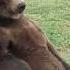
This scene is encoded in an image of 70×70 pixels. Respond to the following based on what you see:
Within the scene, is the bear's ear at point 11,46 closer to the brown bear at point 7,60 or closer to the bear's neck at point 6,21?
the brown bear at point 7,60

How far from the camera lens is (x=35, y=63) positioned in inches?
126

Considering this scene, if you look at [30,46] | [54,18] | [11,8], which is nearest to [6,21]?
[11,8]

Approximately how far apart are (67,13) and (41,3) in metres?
1.59

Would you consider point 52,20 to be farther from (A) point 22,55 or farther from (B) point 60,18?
(A) point 22,55

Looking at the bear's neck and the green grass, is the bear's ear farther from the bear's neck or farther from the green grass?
the green grass

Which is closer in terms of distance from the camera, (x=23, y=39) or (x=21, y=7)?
(x=21, y=7)

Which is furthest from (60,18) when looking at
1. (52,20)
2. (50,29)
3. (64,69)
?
(64,69)

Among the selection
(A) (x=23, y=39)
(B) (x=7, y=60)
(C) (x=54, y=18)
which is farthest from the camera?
(C) (x=54, y=18)

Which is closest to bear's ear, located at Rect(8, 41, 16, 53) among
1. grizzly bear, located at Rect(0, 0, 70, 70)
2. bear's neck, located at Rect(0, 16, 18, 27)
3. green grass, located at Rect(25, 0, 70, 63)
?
grizzly bear, located at Rect(0, 0, 70, 70)

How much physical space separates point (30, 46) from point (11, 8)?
366mm

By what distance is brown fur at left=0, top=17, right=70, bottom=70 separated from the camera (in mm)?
3150

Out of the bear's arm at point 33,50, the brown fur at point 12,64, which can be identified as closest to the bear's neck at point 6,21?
the bear's arm at point 33,50

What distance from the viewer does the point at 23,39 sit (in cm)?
321

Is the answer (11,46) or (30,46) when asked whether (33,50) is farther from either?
(11,46)
